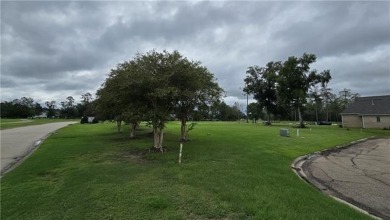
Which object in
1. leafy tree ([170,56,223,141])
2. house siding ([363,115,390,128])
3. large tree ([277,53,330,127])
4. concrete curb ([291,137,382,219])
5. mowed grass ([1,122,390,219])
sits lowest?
concrete curb ([291,137,382,219])

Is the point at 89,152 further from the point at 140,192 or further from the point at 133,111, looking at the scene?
the point at 140,192

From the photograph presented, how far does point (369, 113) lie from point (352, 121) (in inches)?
148

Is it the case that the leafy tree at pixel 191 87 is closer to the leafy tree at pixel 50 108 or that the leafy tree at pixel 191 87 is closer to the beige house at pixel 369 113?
the beige house at pixel 369 113

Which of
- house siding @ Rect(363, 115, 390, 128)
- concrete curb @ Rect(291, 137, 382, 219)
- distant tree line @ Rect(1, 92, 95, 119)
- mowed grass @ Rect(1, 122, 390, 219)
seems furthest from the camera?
distant tree line @ Rect(1, 92, 95, 119)

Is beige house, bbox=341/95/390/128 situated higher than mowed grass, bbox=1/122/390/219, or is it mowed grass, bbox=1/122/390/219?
beige house, bbox=341/95/390/128


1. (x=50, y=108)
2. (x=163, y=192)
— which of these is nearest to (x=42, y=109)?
(x=50, y=108)

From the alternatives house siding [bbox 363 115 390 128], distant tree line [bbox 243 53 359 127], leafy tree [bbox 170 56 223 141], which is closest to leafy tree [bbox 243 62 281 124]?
distant tree line [bbox 243 53 359 127]

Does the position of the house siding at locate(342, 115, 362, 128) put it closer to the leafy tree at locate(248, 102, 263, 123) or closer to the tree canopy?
the leafy tree at locate(248, 102, 263, 123)

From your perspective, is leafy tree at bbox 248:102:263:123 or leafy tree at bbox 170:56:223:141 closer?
leafy tree at bbox 170:56:223:141

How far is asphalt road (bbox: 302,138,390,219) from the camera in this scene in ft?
24.9

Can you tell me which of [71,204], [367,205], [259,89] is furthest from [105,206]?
[259,89]

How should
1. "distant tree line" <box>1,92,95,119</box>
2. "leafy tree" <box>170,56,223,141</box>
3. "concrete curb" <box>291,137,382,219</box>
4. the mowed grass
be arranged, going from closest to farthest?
the mowed grass → "concrete curb" <box>291,137,382,219</box> → "leafy tree" <box>170,56,223,141</box> → "distant tree line" <box>1,92,95,119</box>

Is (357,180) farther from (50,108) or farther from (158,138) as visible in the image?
(50,108)

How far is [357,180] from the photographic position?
1022 centimetres
